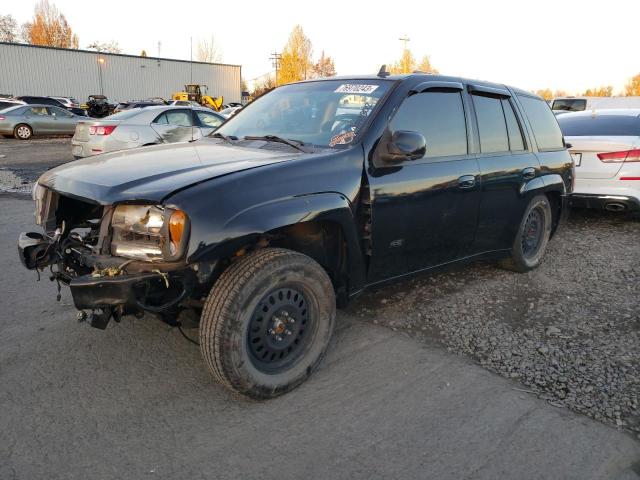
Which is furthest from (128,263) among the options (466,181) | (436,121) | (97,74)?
(97,74)

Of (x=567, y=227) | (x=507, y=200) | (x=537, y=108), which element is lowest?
(x=567, y=227)

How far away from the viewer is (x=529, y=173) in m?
4.64

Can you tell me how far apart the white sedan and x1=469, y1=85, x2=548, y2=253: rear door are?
256 centimetres

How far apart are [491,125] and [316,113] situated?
1.62 metres

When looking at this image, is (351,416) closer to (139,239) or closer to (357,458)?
(357,458)

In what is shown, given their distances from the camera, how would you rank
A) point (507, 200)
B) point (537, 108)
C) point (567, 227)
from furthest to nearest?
point (567, 227)
point (537, 108)
point (507, 200)

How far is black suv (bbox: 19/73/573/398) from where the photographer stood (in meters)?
2.55

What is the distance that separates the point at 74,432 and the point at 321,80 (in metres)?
3.00

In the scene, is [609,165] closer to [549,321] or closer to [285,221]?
[549,321]

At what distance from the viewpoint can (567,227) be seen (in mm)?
7184

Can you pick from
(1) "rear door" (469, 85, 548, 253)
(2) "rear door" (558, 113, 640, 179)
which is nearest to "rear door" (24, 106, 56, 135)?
(2) "rear door" (558, 113, 640, 179)

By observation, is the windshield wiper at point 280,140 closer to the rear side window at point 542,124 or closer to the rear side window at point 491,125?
the rear side window at point 491,125

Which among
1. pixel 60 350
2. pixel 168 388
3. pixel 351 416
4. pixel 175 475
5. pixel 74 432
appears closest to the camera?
pixel 175 475

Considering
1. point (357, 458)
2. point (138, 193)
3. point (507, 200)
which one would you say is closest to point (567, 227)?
point (507, 200)
